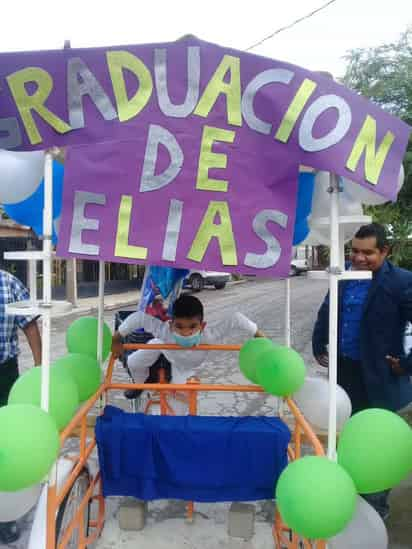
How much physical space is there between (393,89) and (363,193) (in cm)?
699

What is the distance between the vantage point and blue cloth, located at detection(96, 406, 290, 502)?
2.71 meters

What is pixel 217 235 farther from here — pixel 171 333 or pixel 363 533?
pixel 171 333

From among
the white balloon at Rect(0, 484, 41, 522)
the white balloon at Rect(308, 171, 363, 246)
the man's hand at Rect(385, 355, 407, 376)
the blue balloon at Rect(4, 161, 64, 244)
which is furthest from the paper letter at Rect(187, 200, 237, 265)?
the man's hand at Rect(385, 355, 407, 376)

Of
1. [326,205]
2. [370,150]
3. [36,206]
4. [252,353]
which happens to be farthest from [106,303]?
[370,150]

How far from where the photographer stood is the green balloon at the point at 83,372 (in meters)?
2.69

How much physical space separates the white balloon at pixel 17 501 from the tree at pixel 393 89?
6701 millimetres

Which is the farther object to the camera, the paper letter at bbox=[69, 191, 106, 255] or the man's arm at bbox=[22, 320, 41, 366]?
the man's arm at bbox=[22, 320, 41, 366]

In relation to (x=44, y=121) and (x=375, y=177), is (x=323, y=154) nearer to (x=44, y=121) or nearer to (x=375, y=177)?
(x=375, y=177)

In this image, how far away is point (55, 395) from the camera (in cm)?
219

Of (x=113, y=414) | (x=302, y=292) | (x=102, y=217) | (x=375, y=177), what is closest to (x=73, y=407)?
(x=113, y=414)

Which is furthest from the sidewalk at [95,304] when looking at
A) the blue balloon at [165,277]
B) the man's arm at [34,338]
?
the man's arm at [34,338]

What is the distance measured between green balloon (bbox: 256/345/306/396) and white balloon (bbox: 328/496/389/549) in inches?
33.0

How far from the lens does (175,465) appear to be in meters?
2.74

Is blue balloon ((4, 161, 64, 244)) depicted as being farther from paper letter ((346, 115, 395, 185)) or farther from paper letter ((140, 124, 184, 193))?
paper letter ((346, 115, 395, 185))
